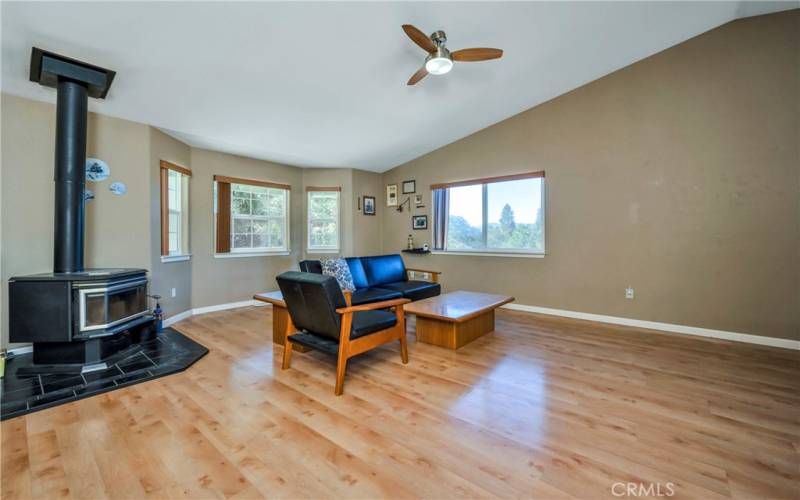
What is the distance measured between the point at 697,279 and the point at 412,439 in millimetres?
3827

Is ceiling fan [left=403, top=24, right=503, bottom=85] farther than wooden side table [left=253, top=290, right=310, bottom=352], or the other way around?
wooden side table [left=253, top=290, right=310, bottom=352]

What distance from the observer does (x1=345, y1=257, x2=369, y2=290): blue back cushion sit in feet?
13.9

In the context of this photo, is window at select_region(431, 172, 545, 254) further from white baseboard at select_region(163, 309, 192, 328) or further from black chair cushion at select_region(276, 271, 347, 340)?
white baseboard at select_region(163, 309, 192, 328)

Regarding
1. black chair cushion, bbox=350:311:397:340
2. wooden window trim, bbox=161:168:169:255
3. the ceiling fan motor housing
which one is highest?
the ceiling fan motor housing

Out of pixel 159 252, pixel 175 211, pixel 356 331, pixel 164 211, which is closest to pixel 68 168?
pixel 164 211

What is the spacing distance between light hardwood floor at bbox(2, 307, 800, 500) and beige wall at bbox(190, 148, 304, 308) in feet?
7.22

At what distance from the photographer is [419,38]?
2500 millimetres

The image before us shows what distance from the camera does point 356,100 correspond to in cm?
385

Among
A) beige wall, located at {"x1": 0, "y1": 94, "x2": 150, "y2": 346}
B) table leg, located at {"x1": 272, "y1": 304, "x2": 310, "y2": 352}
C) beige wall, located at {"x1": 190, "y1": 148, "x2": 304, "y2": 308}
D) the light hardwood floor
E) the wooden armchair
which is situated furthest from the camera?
beige wall, located at {"x1": 190, "y1": 148, "x2": 304, "y2": 308}

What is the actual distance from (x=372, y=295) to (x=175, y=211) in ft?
9.99

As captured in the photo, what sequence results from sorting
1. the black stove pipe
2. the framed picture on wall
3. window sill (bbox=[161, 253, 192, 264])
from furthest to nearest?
the framed picture on wall
window sill (bbox=[161, 253, 192, 264])
the black stove pipe

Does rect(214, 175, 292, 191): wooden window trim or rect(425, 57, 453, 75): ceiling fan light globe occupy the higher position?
rect(425, 57, 453, 75): ceiling fan light globe

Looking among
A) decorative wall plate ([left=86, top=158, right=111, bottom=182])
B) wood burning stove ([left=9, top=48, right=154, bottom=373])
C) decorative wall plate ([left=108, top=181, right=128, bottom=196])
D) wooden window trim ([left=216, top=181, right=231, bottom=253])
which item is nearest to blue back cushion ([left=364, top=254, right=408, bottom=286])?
wooden window trim ([left=216, top=181, right=231, bottom=253])

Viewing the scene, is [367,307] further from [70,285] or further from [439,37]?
[70,285]
